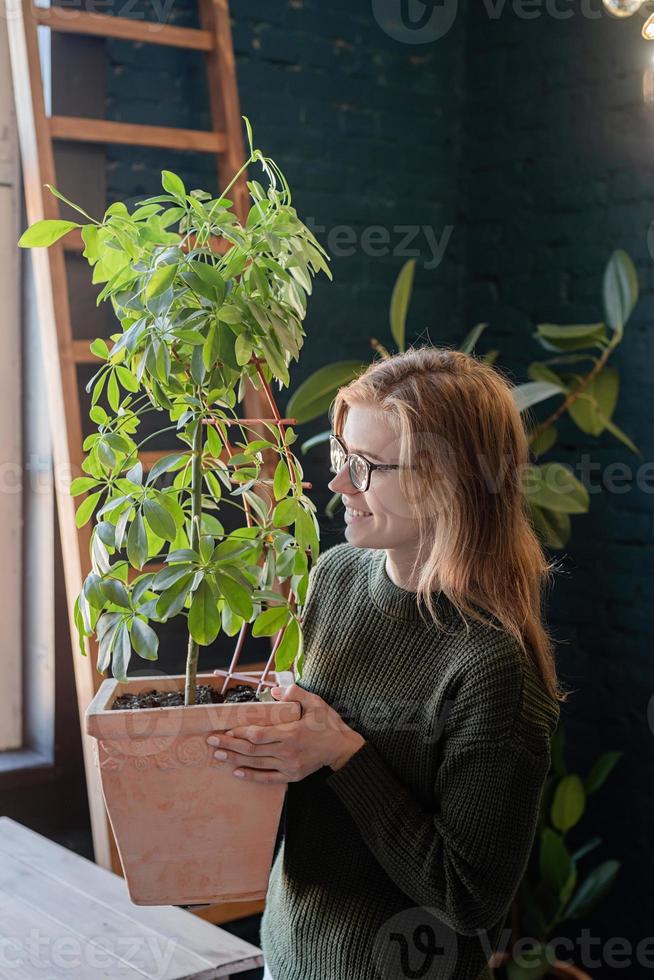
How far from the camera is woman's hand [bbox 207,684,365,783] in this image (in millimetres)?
1105

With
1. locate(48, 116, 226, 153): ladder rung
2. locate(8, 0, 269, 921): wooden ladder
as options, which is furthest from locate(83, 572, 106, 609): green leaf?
locate(48, 116, 226, 153): ladder rung

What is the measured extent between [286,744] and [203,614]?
0.16m

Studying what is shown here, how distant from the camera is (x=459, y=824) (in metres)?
1.19

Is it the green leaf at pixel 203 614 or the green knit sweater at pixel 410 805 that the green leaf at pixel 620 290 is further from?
the green leaf at pixel 203 614

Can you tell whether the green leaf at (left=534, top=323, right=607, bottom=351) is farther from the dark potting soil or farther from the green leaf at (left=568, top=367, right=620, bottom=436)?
the dark potting soil

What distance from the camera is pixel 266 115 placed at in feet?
8.67

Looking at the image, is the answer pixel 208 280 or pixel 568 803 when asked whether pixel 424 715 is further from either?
pixel 568 803

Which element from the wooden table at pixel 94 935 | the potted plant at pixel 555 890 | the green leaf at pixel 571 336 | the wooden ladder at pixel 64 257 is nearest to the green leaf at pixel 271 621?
the wooden table at pixel 94 935

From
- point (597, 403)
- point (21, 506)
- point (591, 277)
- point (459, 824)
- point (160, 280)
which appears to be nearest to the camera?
point (160, 280)

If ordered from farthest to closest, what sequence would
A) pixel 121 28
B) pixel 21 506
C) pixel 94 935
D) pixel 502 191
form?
pixel 502 191 → pixel 21 506 → pixel 121 28 → pixel 94 935

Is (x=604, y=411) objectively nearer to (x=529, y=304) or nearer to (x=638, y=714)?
(x=529, y=304)

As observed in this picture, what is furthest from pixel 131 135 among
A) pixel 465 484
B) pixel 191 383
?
pixel 465 484

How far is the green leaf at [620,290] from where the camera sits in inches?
91.7

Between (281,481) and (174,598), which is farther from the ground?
(281,481)
